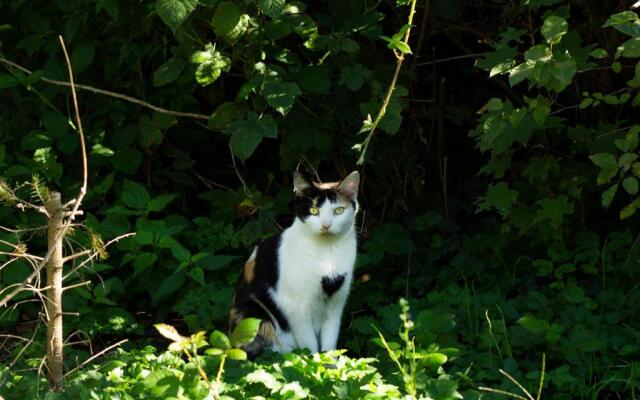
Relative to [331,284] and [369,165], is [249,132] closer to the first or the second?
[331,284]

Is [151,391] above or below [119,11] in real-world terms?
below

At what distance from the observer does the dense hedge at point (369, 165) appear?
13.2 feet

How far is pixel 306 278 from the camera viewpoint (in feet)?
13.9

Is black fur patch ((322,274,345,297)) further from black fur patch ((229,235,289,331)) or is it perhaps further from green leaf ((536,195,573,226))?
green leaf ((536,195,573,226))

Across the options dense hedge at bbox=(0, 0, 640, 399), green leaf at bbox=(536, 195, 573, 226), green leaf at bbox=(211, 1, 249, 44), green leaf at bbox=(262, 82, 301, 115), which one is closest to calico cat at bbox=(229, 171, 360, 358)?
dense hedge at bbox=(0, 0, 640, 399)

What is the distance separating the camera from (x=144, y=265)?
4.93 m

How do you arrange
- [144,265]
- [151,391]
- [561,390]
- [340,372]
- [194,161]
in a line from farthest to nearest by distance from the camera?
[194,161]
[144,265]
[561,390]
[340,372]
[151,391]

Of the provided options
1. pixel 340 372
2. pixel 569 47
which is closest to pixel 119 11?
pixel 569 47

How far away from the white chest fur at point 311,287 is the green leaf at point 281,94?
0.52 m

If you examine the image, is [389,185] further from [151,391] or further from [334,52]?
[151,391]

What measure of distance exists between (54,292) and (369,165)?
251 centimetres

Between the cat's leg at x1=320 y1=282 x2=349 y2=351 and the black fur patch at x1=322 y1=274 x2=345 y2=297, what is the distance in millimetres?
40

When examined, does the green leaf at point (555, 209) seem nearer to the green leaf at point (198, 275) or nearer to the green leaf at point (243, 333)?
the green leaf at point (198, 275)

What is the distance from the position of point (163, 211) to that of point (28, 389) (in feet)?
7.90
